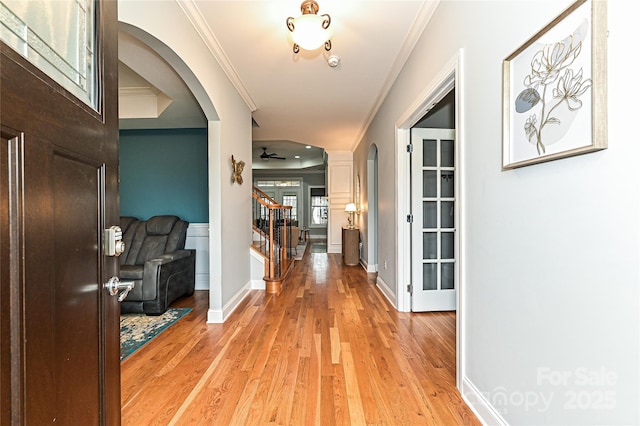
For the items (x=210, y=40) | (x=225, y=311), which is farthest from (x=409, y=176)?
(x=225, y=311)

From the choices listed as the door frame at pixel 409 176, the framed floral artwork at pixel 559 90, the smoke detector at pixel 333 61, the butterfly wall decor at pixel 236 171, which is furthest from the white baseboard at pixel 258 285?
the framed floral artwork at pixel 559 90

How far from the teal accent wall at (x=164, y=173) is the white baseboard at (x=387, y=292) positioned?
2816 millimetres

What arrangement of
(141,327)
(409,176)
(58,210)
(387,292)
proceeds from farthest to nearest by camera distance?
(387,292), (409,176), (141,327), (58,210)

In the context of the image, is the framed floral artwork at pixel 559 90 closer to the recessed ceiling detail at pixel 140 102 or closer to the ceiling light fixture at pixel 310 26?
the ceiling light fixture at pixel 310 26

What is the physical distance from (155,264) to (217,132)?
5.15 ft

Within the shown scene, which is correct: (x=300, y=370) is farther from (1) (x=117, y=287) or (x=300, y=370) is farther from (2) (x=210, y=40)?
(2) (x=210, y=40)

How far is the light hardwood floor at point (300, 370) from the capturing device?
63.1 inches

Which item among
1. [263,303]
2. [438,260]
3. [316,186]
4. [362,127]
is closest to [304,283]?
[263,303]

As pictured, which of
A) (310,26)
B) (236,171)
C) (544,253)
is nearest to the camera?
(544,253)

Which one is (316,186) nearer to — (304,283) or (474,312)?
(304,283)

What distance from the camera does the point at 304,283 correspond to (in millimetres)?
4566

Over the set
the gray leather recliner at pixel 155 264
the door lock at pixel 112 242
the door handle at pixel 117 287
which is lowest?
the gray leather recliner at pixel 155 264

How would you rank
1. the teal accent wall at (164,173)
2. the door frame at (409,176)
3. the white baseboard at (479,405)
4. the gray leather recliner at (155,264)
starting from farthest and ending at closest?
the teal accent wall at (164,173) → the gray leather recliner at (155,264) → the door frame at (409,176) → the white baseboard at (479,405)

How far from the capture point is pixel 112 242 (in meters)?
0.93
